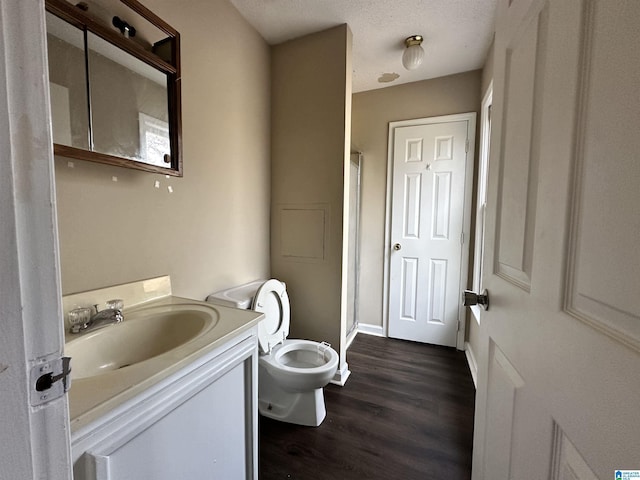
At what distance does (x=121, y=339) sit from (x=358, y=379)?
1.61 meters

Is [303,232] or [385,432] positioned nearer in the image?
[385,432]

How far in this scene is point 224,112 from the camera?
5.03 ft

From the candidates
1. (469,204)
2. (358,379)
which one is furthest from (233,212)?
(469,204)

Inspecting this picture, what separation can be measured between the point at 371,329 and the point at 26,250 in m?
2.75

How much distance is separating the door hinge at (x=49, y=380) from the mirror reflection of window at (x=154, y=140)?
3.14ft

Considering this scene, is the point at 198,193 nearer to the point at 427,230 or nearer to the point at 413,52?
the point at 413,52

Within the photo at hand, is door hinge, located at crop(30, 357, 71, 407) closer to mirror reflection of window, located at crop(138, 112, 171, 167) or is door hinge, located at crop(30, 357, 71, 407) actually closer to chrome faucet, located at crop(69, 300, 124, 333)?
chrome faucet, located at crop(69, 300, 124, 333)

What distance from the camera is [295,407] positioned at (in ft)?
5.08

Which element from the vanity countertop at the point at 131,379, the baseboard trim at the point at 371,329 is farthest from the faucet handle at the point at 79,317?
the baseboard trim at the point at 371,329

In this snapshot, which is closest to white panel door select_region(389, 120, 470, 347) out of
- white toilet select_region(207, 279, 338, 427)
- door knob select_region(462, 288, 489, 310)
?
white toilet select_region(207, 279, 338, 427)

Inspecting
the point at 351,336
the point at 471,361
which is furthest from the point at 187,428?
the point at 471,361

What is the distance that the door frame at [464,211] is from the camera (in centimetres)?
229

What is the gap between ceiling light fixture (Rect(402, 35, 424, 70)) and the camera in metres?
1.82

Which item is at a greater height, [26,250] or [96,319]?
[26,250]
